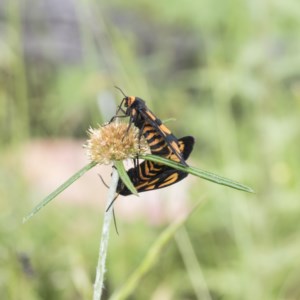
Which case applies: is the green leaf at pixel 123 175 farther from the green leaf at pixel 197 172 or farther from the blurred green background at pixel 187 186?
the blurred green background at pixel 187 186

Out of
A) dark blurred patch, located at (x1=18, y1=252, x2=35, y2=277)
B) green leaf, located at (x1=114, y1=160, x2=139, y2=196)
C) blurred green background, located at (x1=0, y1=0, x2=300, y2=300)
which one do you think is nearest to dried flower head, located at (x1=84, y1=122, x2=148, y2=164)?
green leaf, located at (x1=114, y1=160, x2=139, y2=196)

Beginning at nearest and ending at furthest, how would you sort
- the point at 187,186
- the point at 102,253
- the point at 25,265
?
the point at 102,253 < the point at 25,265 < the point at 187,186

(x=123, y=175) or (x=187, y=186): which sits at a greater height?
A: (x=123, y=175)

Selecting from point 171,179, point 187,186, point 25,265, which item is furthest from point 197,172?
point 187,186

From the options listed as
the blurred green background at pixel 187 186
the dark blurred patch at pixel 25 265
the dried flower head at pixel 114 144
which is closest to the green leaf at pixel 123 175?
the dried flower head at pixel 114 144

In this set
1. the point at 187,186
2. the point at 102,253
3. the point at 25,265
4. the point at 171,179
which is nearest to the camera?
the point at 102,253

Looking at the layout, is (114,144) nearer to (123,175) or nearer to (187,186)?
(123,175)

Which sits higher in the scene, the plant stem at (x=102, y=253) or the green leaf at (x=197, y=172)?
the green leaf at (x=197, y=172)

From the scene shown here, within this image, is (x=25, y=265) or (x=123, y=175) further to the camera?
(x=25, y=265)

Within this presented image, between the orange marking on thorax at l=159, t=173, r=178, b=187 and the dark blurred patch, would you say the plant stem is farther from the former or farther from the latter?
the dark blurred patch
